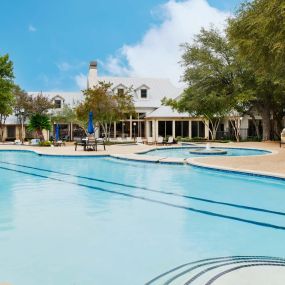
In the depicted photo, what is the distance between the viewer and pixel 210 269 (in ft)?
16.0

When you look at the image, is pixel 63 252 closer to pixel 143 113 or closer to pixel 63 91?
pixel 143 113

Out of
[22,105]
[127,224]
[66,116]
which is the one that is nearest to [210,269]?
[127,224]

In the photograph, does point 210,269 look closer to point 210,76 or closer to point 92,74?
point 210,76

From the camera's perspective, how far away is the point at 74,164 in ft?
61.9

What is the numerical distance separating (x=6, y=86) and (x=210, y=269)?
3981cm

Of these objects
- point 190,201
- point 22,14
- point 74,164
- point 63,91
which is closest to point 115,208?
point 190,201

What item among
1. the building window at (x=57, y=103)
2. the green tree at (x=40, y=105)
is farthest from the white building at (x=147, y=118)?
the green tree at (x=40, y=105)

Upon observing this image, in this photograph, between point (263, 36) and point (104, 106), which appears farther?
point (104, 106)

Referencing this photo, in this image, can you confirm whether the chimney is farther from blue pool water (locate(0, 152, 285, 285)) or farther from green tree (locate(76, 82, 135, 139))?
blue pool water (locate(0, 152, 285, 285))

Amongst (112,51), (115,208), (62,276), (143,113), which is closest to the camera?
(62,276)

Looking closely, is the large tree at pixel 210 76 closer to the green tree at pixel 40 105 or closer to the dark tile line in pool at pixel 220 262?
the green tree at pixel 40 105

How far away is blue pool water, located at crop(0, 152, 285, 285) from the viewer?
5355mm

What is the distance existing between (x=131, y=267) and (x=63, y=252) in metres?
1.23

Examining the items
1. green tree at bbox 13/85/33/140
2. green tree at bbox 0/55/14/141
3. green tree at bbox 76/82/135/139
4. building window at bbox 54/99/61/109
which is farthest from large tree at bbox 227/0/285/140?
building window at bbox 54/99/61/109
